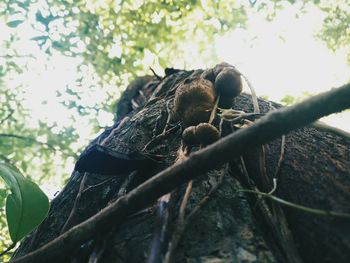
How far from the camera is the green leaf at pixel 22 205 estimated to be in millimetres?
1240

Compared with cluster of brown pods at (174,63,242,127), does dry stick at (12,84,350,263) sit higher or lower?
lower

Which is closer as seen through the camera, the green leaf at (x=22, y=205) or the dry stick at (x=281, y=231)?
the dry stick at (x=281, y=231)

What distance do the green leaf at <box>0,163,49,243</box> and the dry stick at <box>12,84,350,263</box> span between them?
0.35m

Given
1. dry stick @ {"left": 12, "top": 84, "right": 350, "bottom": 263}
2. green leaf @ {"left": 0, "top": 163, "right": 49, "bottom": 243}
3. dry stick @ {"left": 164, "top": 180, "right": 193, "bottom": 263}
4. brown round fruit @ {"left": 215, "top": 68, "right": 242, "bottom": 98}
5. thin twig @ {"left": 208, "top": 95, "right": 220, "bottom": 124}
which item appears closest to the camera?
dry stick @ {"left": 12, "top": 84, "right": 350, "bottom": 263}

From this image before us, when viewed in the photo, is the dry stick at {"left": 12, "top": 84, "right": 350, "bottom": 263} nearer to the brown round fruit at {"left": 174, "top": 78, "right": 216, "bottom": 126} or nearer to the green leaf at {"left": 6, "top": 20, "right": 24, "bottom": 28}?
the brown round fruit at {"left": 174, "top": 78, "right": 216, "bottom": 126}

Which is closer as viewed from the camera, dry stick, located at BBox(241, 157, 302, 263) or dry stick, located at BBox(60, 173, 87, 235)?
dry stick, located at BBox(241, 157, 302, 263)

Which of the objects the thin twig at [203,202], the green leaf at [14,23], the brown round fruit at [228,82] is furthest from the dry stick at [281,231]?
the green leaf at [14,23]

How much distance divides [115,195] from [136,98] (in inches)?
103

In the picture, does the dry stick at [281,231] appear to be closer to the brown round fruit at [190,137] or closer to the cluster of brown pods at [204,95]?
the brown round fruit at [190,137]

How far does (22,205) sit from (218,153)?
2.84ft

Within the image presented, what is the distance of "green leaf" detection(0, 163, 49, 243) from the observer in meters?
1.24

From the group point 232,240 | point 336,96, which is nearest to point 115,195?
point 232,240

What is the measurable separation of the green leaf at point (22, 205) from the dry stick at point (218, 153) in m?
0.35

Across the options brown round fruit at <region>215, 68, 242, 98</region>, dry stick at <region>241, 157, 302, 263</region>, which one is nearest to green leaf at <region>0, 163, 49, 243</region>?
dry stick at <region>241, 157, 302, 263</region>
